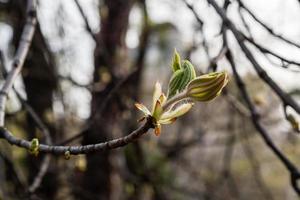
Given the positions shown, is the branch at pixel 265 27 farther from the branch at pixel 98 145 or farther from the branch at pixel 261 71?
the branch at pixel 98 145

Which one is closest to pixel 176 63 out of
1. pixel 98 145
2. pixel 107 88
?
pixel 98 145

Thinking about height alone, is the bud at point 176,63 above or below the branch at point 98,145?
above

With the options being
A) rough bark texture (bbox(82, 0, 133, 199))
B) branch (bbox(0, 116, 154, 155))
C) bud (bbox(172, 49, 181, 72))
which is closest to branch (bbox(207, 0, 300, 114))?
bud (bbox(172, 49, 181, 72))

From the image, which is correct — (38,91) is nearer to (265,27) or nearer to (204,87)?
(265,27)

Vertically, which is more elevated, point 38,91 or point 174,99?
point 174,99

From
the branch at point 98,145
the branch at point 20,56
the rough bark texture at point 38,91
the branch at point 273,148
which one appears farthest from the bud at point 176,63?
the rough bark texture at point 38,91

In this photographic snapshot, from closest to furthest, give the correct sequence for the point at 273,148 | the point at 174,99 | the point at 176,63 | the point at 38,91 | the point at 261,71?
the point at 174,99 → the point at 176,63 → the point at 261,71 → the point at 273,148 → the point at 38,91
